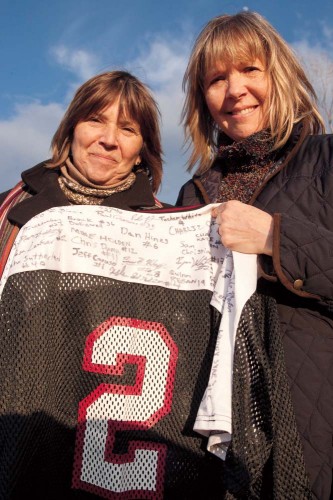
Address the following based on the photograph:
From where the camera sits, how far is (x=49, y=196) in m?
2.43

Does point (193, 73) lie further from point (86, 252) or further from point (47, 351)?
point (47, 351)

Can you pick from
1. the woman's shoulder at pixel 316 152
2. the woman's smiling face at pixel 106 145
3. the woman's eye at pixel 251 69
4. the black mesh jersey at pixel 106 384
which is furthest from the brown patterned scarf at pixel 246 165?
the woman's smiling face at pixel 106 145

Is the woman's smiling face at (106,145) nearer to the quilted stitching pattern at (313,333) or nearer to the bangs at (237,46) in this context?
the bangs at (237,46)

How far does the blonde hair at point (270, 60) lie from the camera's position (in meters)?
2.10

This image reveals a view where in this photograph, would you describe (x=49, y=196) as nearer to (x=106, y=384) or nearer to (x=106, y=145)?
(x=106, y=145)

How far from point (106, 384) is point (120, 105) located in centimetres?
145

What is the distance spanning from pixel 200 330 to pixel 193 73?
1.18 metres

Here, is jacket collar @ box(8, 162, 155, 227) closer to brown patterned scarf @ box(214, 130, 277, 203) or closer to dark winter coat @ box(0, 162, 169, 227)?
dark winter coat @ box(0, 162, 169, 227)

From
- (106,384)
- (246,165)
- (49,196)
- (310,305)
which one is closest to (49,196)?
(49,196)

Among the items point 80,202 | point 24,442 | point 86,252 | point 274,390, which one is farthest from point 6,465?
point 80,202

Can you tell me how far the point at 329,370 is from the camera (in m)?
1.66

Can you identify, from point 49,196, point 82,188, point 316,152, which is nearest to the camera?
point 316,152

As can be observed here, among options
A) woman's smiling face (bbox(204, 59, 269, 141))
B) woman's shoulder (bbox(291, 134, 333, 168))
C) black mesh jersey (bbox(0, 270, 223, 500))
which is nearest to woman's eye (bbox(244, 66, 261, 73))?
woman's smiling face (bbox(204, 59, 269, 141))

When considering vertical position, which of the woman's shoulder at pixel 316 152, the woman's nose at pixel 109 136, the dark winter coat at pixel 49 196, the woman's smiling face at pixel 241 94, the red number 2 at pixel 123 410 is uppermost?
the woman's smiling face at pixel 241 94
